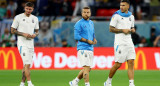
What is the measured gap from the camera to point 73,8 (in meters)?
28.0

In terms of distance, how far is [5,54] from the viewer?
2302 centimetres

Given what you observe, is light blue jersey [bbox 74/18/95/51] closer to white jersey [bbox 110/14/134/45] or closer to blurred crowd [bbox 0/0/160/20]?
white jersey [bbox 110/14/134/45]

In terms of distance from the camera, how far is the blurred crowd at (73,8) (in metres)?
27.5

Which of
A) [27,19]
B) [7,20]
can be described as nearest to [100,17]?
[7,20]

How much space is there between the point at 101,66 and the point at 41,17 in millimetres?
5369

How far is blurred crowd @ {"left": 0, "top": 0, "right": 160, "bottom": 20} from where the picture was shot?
90.1ft

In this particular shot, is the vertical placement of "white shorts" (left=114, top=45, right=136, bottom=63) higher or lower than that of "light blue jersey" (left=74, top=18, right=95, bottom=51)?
lower

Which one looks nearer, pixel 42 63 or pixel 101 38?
pixel 42 63

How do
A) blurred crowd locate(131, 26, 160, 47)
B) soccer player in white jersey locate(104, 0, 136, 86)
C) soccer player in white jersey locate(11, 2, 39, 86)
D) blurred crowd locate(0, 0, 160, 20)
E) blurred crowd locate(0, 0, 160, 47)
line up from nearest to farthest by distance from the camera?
soccer player in white jersey locate(104, 0, 136, 86) < soccer player in white jersey locate(11, 2, 39, 86) < blurred crowd locate(131, 26, 160, 47) < blurred crowd locate(0, 0, 160, 47) < blurred crowd locate(0, 0, 160, 20)

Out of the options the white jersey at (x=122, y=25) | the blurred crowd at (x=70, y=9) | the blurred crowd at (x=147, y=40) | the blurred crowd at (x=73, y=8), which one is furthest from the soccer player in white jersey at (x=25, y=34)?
the blurred crowd at (x=73, y=8)

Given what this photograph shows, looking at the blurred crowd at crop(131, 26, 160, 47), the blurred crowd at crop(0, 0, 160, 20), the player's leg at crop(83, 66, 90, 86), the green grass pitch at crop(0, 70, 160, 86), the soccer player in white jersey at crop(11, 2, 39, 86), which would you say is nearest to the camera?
the player's leg at crop(83, 66, 90, 86)

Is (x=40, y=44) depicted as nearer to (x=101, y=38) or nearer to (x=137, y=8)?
(x=101, y=38)

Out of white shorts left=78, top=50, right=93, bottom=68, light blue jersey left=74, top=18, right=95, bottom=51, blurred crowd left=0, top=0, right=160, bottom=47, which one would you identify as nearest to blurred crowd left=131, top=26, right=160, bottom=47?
blurred crowd left=0, top=0, right=160, bottom=47

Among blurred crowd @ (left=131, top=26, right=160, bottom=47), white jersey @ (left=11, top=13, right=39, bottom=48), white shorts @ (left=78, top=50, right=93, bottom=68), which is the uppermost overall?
white jersey @ (left=11, top=13, right=39, bottom=48)
